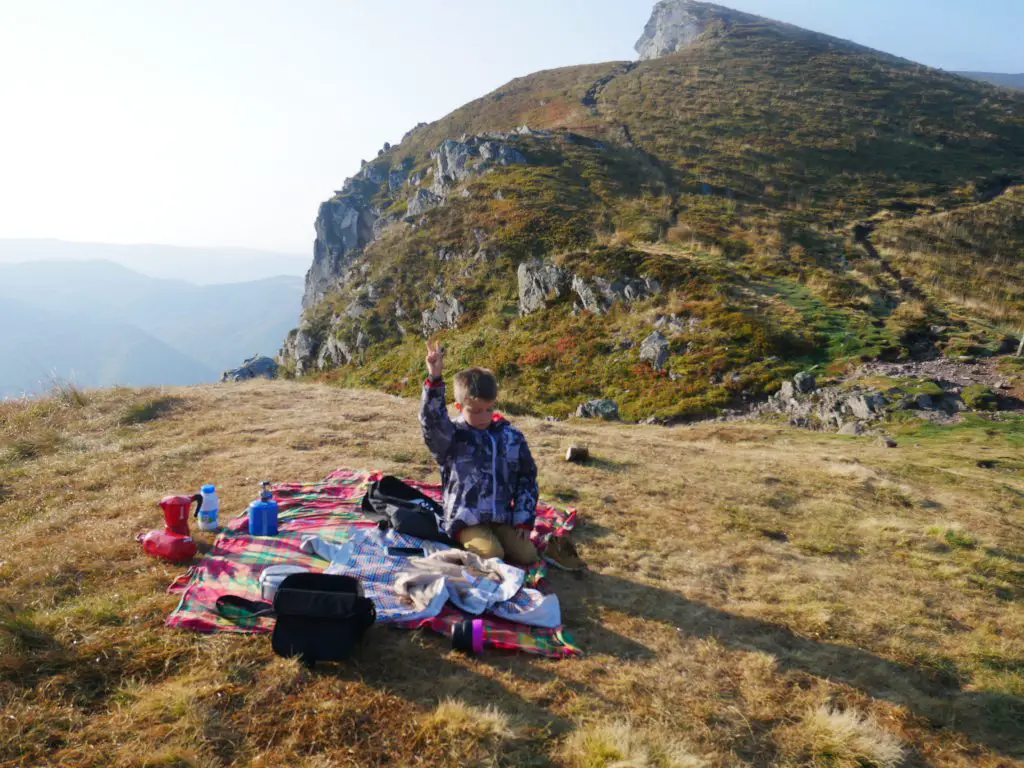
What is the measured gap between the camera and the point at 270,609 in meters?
4.62

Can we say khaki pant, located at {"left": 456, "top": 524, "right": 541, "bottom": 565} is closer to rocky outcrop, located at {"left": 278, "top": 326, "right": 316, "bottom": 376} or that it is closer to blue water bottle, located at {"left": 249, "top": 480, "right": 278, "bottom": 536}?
blue water bottle, located at {"left": 249, "top": 480, "right": 278, "bottom": 536}

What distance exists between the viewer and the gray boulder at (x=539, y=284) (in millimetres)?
30531

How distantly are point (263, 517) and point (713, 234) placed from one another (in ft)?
114

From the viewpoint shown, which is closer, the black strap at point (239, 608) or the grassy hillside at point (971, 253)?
the black strap at point (239, 608)

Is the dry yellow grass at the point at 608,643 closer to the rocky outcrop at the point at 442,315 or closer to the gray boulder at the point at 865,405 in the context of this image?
the gray boulder at the point at 865,405

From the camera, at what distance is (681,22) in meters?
125

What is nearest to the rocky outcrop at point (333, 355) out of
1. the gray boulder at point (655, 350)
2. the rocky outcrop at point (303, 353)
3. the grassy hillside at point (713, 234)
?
the grassy hillside at point (713, 234)

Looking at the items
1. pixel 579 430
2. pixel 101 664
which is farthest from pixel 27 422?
pixel 579 430

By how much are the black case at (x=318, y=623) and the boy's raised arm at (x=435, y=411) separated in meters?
1.81

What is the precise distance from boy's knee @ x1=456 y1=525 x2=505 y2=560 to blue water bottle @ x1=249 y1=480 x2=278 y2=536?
7.44 ft

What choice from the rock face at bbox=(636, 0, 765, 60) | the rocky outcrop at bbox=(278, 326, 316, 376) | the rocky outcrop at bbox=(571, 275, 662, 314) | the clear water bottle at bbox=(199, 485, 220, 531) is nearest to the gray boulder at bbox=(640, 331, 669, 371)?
the rocky outcrop at bbox=(571, 275, 662, 314)

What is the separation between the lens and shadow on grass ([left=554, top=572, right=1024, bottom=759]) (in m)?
4.15

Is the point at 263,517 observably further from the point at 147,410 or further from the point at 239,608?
the point at 147,410

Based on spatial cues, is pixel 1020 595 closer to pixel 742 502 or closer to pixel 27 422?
pixel 742 502
